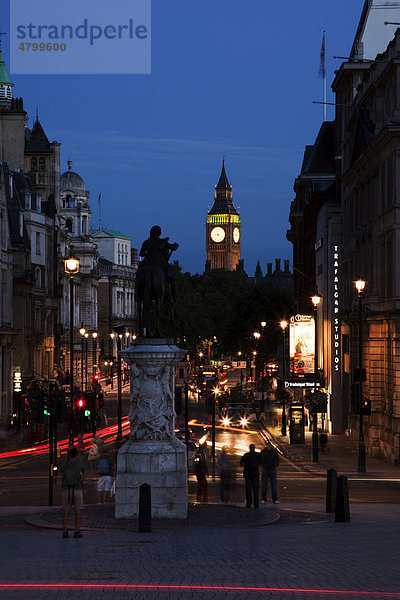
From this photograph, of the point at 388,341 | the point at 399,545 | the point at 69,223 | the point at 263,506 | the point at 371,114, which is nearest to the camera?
the point at 399,545

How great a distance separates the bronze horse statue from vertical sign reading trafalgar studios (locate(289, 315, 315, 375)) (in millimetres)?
41935

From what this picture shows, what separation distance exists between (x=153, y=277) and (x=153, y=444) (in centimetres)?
423

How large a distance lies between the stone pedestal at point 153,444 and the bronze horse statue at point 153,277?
3.19 feet

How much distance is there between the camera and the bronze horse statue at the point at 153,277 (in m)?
28.6

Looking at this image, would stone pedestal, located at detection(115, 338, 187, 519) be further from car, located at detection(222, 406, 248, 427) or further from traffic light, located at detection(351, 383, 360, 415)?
car, located at detection(222, 406, 248, 427)

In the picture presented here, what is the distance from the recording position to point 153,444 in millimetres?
27406

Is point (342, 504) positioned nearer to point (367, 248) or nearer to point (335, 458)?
point (335, 458)

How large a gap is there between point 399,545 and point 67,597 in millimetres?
7759

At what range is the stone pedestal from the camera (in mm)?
26812

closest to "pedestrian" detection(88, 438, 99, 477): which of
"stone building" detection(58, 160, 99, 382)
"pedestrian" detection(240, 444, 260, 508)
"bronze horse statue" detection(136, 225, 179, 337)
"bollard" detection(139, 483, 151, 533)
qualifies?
"pedestrian" detection(240, 444, 260, 508)

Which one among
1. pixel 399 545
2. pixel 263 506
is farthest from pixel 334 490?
pixel 399 545

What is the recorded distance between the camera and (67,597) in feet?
51.2

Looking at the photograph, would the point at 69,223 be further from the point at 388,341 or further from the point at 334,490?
the point at 334,490

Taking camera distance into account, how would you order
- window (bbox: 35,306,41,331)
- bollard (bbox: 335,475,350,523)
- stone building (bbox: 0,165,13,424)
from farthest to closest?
window (bbox: 35,306,41,331), stone building (bbox: 0,165,13,424), bollard (bbox: 335,475,350,523)
